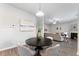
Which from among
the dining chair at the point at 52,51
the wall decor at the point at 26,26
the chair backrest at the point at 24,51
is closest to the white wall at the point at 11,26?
the wall decor at the point at 26,26

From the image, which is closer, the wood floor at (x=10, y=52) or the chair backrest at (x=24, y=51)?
the wood floor at (x=10, y=52)

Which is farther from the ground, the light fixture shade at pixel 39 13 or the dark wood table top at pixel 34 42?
the light fixture shade at pixel 39 13

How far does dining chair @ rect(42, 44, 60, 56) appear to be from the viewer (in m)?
1.49

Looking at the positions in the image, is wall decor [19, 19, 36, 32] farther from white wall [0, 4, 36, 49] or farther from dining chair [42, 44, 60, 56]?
dining chair [42, 44, 60, 56]

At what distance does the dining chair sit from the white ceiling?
45 centimetres

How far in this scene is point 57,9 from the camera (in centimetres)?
149

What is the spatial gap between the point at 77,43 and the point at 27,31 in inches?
34.1

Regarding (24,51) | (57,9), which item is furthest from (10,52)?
(57,9)

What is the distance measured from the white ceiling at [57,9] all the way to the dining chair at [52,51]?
0.45 metres

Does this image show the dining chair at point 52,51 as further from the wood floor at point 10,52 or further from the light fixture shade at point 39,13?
the light fixture shade at point 39,13

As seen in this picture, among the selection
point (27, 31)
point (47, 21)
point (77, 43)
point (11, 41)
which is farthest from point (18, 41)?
point (77, 43)

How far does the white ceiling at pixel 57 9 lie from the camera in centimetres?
143

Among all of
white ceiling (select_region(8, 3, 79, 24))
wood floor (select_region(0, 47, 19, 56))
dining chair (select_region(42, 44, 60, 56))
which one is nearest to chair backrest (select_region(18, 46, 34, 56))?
wood floor (select_region(0, 47, 19, 56))

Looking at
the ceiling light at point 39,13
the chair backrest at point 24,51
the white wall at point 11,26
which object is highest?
the ceiling light at point 39,13
